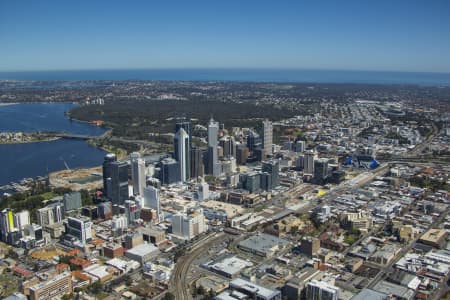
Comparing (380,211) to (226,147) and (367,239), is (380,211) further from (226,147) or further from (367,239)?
(226,147)

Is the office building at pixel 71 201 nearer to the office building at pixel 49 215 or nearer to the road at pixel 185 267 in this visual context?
the office building at pixel 49 215

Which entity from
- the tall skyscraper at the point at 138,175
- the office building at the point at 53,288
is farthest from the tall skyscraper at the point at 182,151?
the office building at the point at 53,288

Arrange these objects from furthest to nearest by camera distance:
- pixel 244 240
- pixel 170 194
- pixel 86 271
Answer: pixel 170 194, pixel 244 240, pixel 86 271

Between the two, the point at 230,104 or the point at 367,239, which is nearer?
the point at 367,239

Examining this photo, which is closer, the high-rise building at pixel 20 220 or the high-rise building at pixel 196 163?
the high-rise building at pixel 20 220

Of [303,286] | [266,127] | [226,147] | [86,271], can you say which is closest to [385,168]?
[266,127]

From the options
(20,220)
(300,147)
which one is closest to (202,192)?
(20,220)

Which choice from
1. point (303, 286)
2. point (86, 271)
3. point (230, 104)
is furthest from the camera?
point (230, 104)
